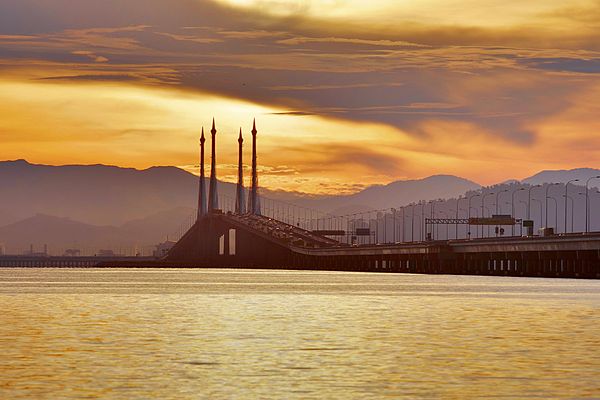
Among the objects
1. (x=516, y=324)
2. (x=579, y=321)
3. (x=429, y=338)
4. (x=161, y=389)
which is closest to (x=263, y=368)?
(x=161, y=389)

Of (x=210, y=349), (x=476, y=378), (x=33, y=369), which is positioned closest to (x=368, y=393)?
(x=476, y=378)

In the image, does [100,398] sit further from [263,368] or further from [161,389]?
[263,368]

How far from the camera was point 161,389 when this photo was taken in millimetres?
29953

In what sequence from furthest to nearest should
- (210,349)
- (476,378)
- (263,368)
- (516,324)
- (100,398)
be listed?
1. (516,324)
2. (210,349)
3. (263,368)
4. (476,378)
5. (100,398)

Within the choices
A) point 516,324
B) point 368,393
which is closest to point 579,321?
point 516,324

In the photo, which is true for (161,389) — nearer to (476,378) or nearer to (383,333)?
(476,378)

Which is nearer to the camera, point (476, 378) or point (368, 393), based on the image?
point (368, 393)

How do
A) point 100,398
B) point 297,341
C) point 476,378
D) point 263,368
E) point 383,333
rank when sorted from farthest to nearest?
point 383,333 → point 297,341 → point 263,368 → point 476,378 → point 100,398

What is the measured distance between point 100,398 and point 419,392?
7.02m

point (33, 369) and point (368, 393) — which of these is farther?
point (33, 369)

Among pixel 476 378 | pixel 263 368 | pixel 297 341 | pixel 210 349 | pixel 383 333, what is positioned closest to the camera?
pixel 476 378

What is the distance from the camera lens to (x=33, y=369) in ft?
116

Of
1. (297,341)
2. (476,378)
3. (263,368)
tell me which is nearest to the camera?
(476,378)

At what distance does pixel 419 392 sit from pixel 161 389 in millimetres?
5747
